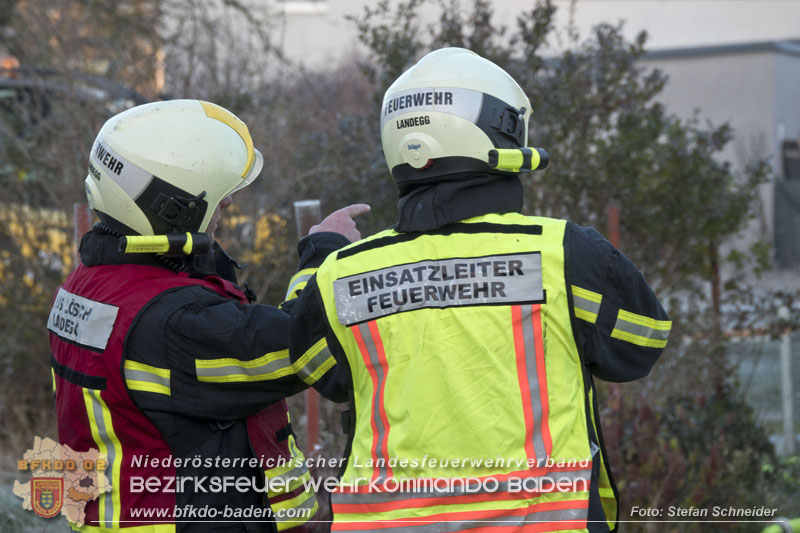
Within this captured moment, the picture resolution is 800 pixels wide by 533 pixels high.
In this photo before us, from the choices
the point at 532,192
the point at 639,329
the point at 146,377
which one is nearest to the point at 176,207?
the point at 146,377

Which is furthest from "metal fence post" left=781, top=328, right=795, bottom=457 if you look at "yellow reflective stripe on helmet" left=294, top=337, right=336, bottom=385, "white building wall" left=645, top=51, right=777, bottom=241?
"white building wall" left=645, top=51, right=777, bottom=241

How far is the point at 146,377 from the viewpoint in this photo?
103 inches

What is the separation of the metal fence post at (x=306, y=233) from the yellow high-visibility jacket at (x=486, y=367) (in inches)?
46.2

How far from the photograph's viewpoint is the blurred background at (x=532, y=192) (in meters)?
5.24

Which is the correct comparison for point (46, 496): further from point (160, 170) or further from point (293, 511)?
point (160, 170)

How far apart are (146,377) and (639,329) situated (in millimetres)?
1344

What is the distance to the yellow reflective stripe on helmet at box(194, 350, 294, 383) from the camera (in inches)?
103

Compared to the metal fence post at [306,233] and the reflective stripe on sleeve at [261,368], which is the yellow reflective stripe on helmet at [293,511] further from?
the metal fence post at [306,233]

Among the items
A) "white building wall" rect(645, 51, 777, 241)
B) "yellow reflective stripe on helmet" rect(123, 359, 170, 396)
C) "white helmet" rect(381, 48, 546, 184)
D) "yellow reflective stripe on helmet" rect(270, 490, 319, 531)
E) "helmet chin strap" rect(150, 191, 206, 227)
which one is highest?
"white building wall" rect(645, 51, 777, 241)

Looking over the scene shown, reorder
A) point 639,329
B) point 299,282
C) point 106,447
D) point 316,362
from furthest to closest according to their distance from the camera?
point 299,282, point 106,447, point 316,362, point 639,329

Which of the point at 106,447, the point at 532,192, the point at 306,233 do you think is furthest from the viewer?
the point at 532,192

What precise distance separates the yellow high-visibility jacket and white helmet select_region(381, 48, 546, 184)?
180 mm

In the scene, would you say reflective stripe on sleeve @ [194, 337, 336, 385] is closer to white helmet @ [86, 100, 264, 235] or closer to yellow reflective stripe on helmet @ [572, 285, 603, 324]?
white helmet @ [86, 100, 264, 235]

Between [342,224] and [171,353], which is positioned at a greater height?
[342,224]
